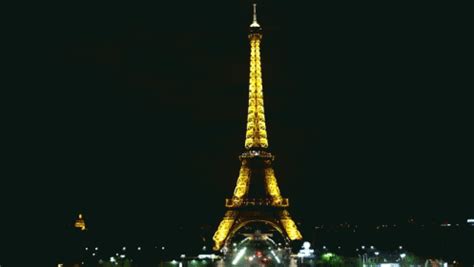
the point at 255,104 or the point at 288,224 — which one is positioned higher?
the point at 255,104

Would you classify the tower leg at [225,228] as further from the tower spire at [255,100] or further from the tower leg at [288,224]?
the tower spire at [255,100]

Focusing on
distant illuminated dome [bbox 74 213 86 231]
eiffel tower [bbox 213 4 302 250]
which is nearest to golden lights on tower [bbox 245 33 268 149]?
eiffel tower [bbox 213 4 302 250]

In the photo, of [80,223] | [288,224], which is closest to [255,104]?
[288,224]

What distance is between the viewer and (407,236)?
217 feet

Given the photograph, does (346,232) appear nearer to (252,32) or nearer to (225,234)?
(225,234)

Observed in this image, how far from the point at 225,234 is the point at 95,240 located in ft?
42.1

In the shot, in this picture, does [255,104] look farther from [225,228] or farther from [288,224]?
[225,228]

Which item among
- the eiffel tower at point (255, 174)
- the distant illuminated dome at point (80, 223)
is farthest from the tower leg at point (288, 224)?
the distant illuminated dome at point (80, 223)

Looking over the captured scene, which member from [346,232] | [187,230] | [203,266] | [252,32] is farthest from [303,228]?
[203,266]

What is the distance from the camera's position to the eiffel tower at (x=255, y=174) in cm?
5803

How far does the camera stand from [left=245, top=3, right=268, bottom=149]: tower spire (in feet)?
192

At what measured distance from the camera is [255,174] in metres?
59.1

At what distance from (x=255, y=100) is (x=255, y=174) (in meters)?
6.12

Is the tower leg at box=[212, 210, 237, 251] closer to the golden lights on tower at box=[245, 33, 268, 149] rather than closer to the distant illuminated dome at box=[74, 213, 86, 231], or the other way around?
the golden lights on tower at box=[245, 33, 268, 149]
